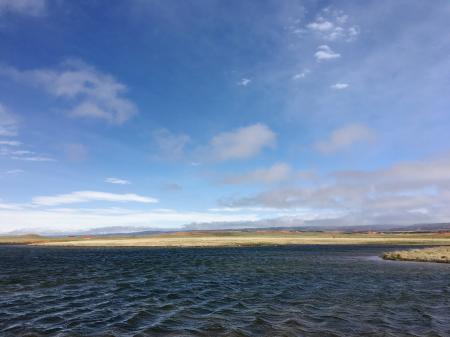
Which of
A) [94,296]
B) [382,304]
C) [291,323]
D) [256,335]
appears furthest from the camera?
[94,296]

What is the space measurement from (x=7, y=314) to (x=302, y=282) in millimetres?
28547

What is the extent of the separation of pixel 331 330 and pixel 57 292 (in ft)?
85.2

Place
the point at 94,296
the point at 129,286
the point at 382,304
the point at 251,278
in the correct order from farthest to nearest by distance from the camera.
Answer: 1. the point at 251,278
2. the point at 129,286
3. the point at 94,296
4. the point at 382,304

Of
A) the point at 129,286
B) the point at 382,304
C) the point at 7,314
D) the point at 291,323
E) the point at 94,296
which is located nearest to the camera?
the point at 291,323

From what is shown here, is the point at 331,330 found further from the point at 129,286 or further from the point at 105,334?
the point at 129,286

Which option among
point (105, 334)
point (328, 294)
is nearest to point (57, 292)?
point (105, 334)

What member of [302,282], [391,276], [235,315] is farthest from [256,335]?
[391,276]

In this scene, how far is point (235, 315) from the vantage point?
76.5ft

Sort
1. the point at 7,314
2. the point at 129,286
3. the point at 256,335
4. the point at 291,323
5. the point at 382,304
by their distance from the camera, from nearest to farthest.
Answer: the point at 256,335 → the point at 291,323 → the point at 7,314 → the point at 382,304 → the point at 129,286

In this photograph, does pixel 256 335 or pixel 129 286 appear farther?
pixel 129 286

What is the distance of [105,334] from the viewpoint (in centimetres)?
1864

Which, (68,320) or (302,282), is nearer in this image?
(68,320)

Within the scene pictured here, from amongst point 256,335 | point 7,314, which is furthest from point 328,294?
point 7,314

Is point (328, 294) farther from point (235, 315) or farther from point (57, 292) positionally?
point (57, 292)
